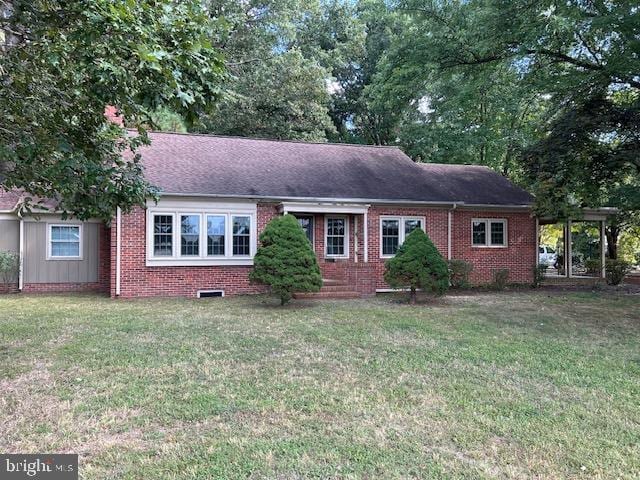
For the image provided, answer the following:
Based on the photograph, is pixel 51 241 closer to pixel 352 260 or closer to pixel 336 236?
pixel 336 236

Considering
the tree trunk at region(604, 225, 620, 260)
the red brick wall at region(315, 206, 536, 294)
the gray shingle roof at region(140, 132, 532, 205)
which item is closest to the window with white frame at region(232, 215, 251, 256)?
the gray shingle roof at region(140, 132, 532, 205)

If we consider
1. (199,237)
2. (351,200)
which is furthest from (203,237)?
(351,200)

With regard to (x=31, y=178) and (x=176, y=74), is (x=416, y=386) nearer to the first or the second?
(x=176, y=74)

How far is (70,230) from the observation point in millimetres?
14289

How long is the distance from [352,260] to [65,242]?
29.6 feet

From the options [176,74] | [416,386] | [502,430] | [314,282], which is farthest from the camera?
[314,282]

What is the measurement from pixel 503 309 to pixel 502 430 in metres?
7.29

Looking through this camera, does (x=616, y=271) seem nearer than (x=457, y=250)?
No

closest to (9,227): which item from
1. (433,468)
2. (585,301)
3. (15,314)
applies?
(15,314)

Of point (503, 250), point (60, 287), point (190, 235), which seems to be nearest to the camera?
point (190, 235)

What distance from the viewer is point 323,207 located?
1329 cm

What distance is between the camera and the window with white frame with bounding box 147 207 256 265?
12.4 meters

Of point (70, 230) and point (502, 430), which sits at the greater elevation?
point (70, 230)

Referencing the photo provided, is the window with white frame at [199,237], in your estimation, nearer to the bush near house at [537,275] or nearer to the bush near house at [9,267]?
the bush near house at [9,267]
